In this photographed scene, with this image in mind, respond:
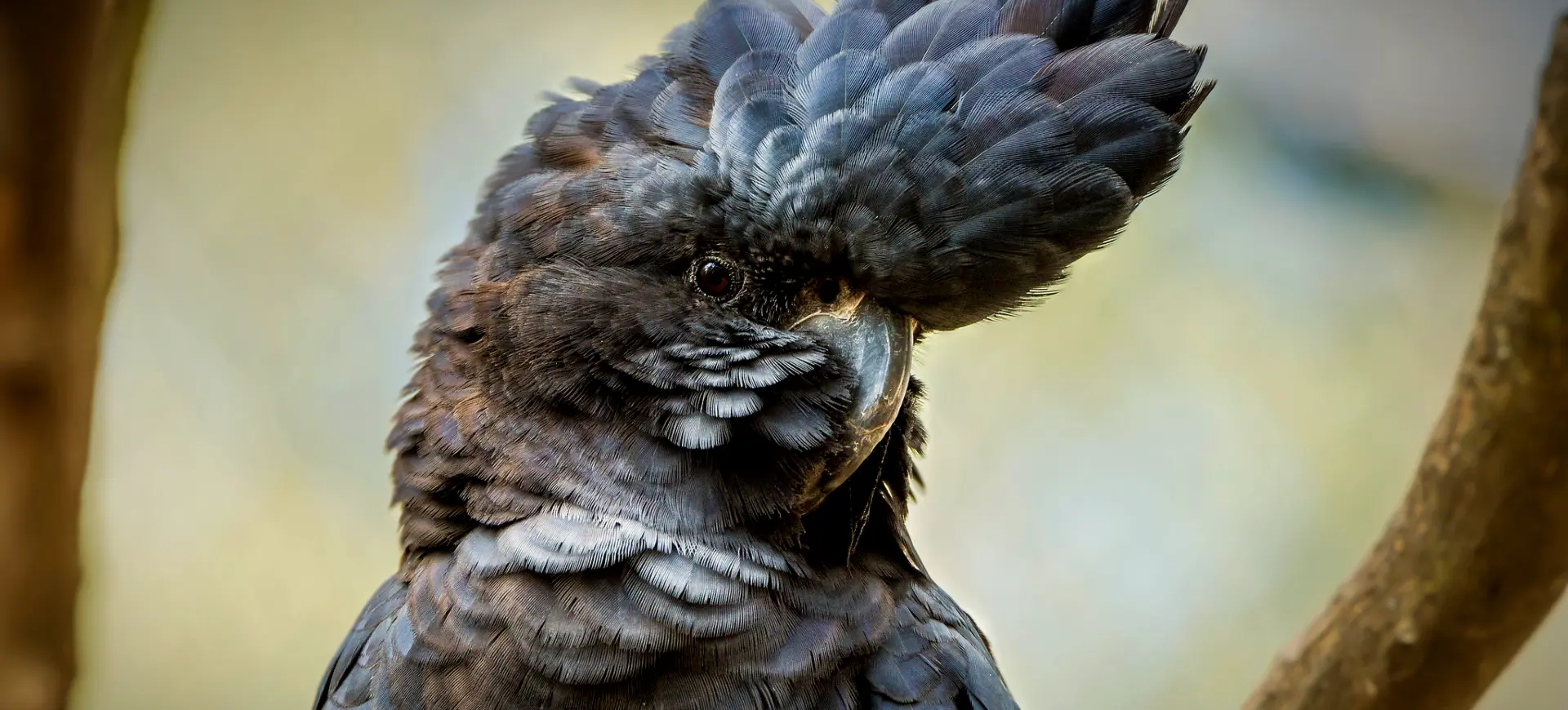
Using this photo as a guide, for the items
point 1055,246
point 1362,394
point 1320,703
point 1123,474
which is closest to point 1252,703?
point 1320,703

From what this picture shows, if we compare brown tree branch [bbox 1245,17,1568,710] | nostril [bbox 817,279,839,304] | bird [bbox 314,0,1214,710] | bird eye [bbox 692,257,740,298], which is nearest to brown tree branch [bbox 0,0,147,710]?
bird [bbox 314,0,1214,710]

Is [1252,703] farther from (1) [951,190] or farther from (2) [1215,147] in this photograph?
(2) [1215,147]

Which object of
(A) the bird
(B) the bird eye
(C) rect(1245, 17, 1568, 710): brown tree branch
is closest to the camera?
(C) rect(1245, 17, 1568, 710): brown tree branch

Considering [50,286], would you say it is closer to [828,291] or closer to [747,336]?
[747,336]

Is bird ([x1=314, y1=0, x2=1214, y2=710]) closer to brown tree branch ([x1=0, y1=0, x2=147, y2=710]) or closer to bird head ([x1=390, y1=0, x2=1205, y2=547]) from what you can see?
bird head ([x1=390, y1=0, x2=1205, y2=547])

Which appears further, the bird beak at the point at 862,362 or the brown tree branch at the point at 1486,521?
A: the bird beak at the point at 862,362

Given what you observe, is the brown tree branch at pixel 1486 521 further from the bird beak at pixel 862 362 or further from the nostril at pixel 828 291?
the nostril at pixel 828 291

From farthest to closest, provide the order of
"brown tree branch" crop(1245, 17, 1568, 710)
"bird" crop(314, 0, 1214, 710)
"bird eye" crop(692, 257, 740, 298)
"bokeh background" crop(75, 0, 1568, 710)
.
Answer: "bokeh background" crop(75, 0, 1568, 710)
"bird eye" crop(692, 257, 740, 298)
"bird" crop(314, 0, 1214, 710)
"brown tree branch" crop(1245, 17, 1568, 710)

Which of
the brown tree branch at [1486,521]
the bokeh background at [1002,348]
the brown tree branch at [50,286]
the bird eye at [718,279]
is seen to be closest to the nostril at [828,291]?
the bird eye at [718,279]
